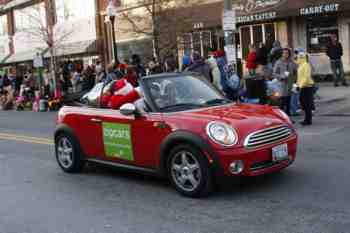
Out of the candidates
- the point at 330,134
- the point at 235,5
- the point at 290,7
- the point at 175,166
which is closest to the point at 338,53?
the point at 290,7

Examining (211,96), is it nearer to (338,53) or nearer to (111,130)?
→ (111,130)

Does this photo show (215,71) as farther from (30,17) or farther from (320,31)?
(30,17)

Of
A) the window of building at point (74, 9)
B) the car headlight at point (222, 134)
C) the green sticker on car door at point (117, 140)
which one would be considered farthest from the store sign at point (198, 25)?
the car headlight at point (222, 134)

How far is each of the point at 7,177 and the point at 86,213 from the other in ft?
9.54

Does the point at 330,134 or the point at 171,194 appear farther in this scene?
the point at 330,134

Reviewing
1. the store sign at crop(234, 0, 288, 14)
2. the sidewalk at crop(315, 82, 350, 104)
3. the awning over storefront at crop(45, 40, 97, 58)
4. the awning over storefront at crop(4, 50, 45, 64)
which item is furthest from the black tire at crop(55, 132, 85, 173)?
the awning over storefront at crop(4, 50, 45, 64)

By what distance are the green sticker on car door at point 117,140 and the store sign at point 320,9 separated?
13.7 m

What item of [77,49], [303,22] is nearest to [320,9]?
[303,22]

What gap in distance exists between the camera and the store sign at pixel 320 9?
18.8m

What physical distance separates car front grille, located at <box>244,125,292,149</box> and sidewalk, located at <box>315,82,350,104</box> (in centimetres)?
883

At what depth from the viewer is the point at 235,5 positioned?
2241cm

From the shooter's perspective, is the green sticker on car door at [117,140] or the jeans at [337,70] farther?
the jeans at [337,70]

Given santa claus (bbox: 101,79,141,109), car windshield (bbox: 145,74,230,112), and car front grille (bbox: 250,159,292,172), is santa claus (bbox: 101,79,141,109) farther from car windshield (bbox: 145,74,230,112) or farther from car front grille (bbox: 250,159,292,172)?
car front grille (bbox: 250,159,292,172)

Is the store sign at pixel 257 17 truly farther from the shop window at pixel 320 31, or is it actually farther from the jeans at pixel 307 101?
the jeans at pixel 307 101
